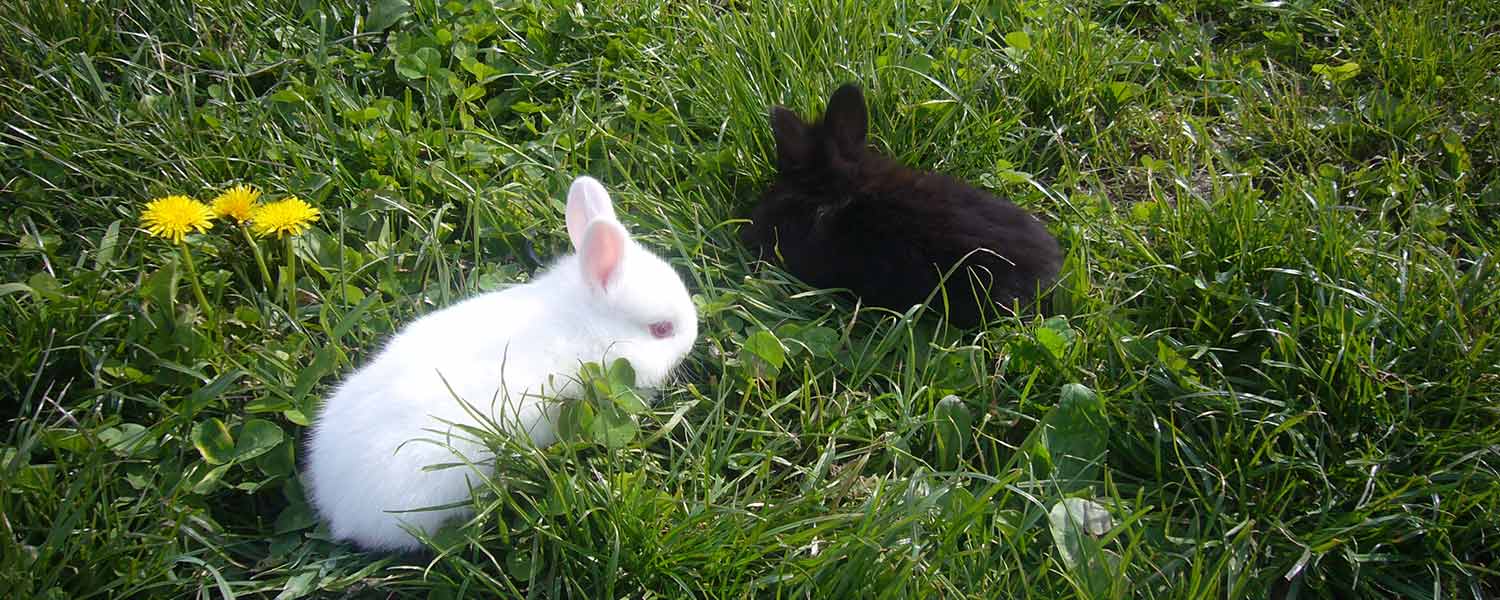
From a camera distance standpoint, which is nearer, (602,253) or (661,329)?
(602,253)

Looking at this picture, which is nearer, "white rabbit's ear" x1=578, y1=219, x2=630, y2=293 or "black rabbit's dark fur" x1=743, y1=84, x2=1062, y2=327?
Result: "white rabbit's ear" x1=578, y1=219, x2=630, y2=293

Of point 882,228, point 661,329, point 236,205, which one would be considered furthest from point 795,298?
point 236,205

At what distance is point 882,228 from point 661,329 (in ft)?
2.15

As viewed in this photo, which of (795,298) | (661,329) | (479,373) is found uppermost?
(479,373)

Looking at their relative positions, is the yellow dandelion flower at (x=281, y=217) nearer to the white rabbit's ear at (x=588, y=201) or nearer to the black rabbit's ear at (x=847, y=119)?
the white rabbit's ear at (x=588, y=201)

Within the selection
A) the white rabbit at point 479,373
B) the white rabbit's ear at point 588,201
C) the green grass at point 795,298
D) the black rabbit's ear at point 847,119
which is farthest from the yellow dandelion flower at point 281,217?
the black rabbit's ear at point 847,119

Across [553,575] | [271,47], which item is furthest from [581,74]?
[553,575]

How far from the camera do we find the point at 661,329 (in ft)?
7.65

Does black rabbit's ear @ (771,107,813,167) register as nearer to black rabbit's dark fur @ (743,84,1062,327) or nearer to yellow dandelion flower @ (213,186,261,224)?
black rabbit's dark fur @ (743,84,1062,327)

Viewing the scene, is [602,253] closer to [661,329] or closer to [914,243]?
[661,329]

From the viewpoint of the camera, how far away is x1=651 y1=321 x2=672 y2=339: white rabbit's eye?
7.59 ft

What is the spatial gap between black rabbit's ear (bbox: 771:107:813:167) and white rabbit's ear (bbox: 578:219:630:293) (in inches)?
27.3

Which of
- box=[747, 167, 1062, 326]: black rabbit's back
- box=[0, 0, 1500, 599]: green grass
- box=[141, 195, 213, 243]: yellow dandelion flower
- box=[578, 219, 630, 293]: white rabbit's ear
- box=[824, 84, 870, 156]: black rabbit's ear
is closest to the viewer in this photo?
box=[0, 0, 1500, 599]: green grass

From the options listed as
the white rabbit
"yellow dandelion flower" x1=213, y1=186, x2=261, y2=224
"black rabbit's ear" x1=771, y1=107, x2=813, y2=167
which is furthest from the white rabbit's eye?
"yellow dandelion flower" x1=213, y1=186, x2=261, y2=224
